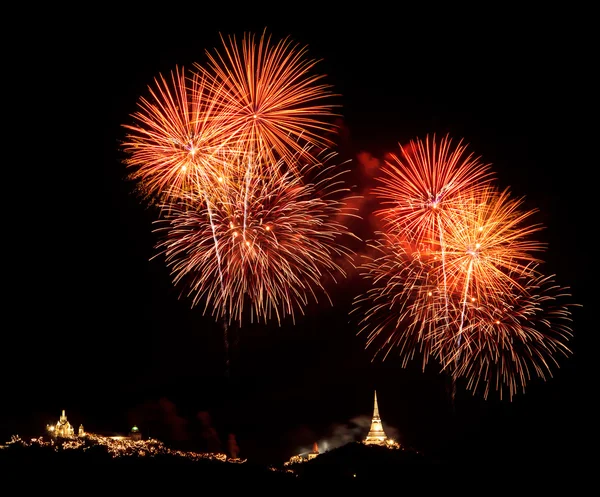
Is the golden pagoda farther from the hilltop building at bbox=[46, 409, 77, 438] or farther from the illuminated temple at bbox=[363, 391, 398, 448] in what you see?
the illuminated temple at bbox=[363, 391, 398, 448]

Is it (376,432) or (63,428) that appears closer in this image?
(63,428)

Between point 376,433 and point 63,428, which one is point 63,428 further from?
point 376,433

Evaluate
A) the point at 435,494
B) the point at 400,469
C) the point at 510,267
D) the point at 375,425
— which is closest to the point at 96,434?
the point at 375,425

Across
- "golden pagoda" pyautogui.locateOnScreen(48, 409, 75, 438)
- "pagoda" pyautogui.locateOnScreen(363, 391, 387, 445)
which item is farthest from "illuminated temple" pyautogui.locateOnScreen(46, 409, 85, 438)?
"pagoda" pyautogui.locateOnScreen(363, 391, 387, 445)

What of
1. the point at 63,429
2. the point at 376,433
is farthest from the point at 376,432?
the point at 63,429

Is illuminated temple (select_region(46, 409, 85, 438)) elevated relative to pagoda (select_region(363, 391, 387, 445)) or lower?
lower

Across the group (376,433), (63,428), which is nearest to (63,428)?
(63,428)

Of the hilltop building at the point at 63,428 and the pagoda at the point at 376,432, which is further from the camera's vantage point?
the pagoda at the point at 376,432

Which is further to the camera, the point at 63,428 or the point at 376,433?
the point at 376,433

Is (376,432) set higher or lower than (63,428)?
higher

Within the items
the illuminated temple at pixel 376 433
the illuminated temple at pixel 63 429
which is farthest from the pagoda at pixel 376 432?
the illuminated temple at pixel 63 429

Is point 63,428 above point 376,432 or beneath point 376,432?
beneath

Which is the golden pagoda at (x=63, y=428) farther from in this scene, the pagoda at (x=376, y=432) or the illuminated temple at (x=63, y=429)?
the pagoda at (x=376, y=432)

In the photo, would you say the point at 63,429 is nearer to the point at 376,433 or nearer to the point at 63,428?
the point at 63,428
